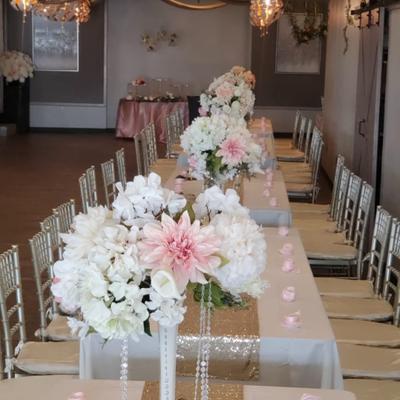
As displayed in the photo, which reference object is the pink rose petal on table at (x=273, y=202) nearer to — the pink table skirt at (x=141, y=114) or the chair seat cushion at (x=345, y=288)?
the chair seat cushion at (x=345, y=288)

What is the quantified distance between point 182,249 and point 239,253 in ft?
0.49

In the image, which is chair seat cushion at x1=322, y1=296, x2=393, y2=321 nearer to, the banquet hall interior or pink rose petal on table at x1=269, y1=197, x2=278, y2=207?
the banquet hall interior


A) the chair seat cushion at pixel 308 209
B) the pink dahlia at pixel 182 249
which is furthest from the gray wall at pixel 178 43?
the pink dahlia at pixel 182 249

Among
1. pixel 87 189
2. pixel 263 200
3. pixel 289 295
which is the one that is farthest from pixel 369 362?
pixel 87 189

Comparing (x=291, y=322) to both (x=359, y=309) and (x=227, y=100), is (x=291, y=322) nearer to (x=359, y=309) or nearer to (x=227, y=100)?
(x=359, y=309)

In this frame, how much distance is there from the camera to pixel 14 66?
16.4 meters

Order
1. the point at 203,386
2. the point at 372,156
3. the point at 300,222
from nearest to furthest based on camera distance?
1. the point at 203,386
2. the point at 300,222
3. the point at 372,156

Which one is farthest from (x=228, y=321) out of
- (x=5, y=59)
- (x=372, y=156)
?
(x=5, y=59)

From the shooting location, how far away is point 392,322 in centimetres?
432

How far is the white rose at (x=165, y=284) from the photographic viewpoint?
6.12 feet

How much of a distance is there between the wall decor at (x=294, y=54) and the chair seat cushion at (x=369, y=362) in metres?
13.5

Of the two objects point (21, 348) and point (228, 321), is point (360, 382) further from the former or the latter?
point (21, 348)

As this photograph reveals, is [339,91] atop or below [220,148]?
atop

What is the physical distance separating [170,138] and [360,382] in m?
7.47
